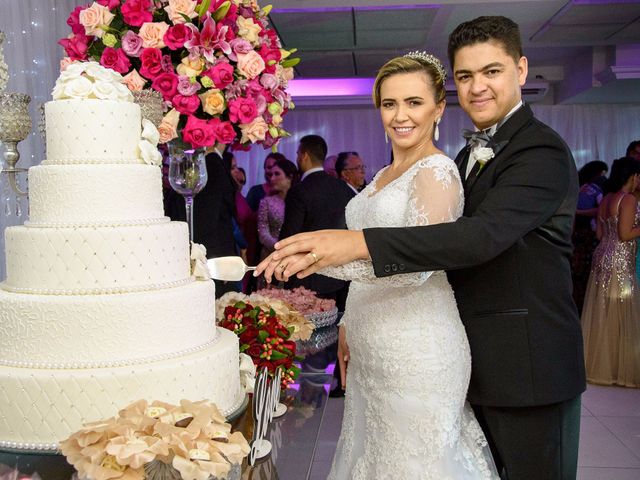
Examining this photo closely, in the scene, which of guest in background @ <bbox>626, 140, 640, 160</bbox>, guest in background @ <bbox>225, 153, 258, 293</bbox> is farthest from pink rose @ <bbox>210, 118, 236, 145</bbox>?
guest in background @ <bbox>626, 140, 640, 160</bbox>

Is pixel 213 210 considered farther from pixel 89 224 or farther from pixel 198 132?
pixel 89 224

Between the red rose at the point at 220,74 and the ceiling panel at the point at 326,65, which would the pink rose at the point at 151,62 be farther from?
the ceiling panel at the point at 326,65

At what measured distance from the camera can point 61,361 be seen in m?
1.74

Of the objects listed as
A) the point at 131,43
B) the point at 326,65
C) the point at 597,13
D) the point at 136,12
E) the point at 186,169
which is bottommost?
the point at 186,169

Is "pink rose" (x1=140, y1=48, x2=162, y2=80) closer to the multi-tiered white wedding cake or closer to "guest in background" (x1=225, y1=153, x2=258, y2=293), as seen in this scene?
the multi-tiered white wedding cake

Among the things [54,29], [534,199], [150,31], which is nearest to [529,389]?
[534,199]

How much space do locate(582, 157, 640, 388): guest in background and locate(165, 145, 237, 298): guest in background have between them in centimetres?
372

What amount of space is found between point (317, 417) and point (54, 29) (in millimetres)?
3807

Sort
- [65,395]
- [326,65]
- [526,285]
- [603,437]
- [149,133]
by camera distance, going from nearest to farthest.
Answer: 1. [65,395]
2. [149,133]
3. [526,285]
4. [603,437]
5. [326,65]

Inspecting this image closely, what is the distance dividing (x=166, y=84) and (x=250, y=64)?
0.97 ft

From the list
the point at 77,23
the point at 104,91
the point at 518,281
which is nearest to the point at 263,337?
the point at 518,281

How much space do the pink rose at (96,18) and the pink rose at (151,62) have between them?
176mm

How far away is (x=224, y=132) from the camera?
2527 mm

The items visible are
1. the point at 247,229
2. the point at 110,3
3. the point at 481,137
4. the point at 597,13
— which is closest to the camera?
the point at 481,137
